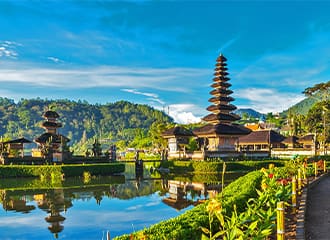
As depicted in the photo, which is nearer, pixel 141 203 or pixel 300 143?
pixel 141 203

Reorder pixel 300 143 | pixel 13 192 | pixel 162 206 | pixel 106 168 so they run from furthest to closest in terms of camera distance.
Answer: pixel 300 143, pixel 106 168, pixel 13 192, pixel 162 206

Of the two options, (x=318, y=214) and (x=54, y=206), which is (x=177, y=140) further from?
(x=318, y=214)

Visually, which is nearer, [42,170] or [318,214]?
[318,214]

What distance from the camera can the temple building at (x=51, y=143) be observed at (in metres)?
35.4

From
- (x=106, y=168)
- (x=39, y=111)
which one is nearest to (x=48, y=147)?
(x=106, y=168)

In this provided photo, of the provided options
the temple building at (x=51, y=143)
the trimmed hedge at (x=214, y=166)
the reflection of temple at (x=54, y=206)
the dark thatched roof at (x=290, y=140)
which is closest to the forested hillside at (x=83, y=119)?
the dark thatched roof at (x=290, y=140)

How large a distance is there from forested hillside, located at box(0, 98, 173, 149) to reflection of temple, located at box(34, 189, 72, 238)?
114718mm

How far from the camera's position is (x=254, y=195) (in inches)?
405

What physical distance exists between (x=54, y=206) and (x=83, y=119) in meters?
154

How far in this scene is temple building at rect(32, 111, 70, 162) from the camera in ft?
116

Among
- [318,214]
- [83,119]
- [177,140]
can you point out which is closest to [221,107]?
[177,140]

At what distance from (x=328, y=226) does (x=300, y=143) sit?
4703 cm

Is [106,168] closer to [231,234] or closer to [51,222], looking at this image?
[51,222]

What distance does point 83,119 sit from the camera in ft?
543
